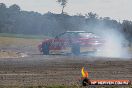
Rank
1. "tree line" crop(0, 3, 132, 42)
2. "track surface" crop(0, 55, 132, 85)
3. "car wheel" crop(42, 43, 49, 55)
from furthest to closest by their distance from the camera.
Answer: "tree line" crop(0, 3, 132, 42) → "car wheel" crop(42, 43, 49, 55) → "track surface" crop(0, 55, 132, 85)

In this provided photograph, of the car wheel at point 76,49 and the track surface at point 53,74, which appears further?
the car wheel at point 76,49

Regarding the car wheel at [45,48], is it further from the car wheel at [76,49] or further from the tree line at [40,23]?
the tree line at [40,23]

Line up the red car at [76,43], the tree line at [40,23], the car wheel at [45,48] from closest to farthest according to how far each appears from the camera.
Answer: the red car at [76,43]
the car wheel at [45,48]
the tree line at [40,23]

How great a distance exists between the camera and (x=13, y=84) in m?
13.3

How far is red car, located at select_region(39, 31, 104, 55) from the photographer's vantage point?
2938 cm

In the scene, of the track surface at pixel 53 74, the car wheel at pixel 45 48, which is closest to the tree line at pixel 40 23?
the car wheel at pixel 45 48

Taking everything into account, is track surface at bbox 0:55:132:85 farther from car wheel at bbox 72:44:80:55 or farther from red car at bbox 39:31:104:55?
car wheel at bbox 72:44:80:55

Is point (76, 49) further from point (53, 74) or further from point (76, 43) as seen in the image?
point (53, 74)

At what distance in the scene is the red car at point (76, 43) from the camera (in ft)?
96.4

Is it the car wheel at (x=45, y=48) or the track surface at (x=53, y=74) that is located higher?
the track surface at (x=53, y=74)

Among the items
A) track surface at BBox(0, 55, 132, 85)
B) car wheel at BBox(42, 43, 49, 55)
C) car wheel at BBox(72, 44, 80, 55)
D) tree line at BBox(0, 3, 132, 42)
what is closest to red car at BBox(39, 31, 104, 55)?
car wheel at BBox(72, 44, 80, 55)

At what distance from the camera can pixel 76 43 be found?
29578 millimetres

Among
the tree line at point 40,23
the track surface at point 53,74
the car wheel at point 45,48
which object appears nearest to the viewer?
the track surface at point 53,74

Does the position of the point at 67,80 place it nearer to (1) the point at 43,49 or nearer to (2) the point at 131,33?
(1) the point at 43,49
